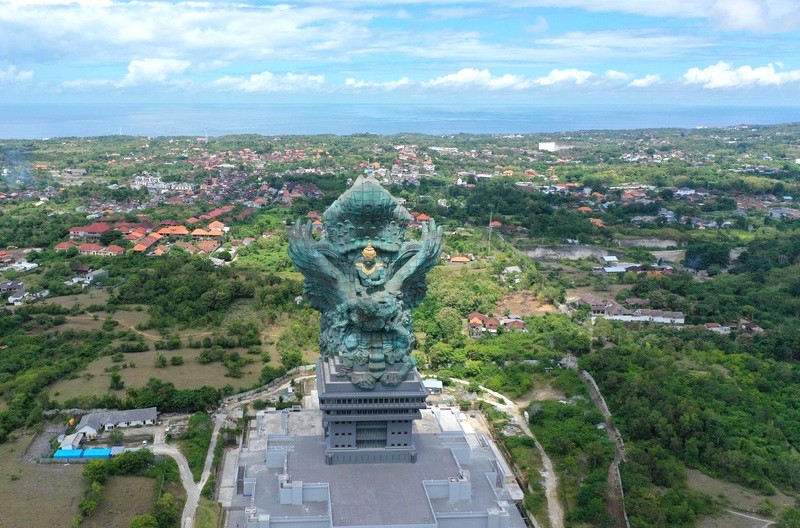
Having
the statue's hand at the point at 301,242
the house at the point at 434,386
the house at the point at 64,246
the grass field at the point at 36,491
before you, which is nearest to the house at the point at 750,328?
the house at the point at 434,386

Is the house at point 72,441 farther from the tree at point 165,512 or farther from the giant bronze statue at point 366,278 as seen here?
the giant bronze statue at point 366,278

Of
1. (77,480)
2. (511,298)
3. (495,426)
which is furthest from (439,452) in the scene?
(511,298)

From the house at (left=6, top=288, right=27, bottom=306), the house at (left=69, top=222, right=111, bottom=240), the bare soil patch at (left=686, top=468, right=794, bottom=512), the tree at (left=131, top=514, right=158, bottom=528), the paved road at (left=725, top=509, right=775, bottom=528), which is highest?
the house at (left=69, top=222, right=111, bottom=240)

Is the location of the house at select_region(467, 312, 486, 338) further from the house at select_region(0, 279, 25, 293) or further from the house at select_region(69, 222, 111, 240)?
the house at select_region(69, 222, 111, 240)

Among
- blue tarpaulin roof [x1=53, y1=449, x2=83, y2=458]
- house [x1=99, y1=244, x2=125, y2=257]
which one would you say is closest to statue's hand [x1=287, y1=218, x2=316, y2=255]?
blue tarpaulin roof [x1=53, y1=449, x2=83, y2=458]

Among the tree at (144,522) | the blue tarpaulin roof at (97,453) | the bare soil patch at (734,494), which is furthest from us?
the blue tarpaulin roof at (97,453)
